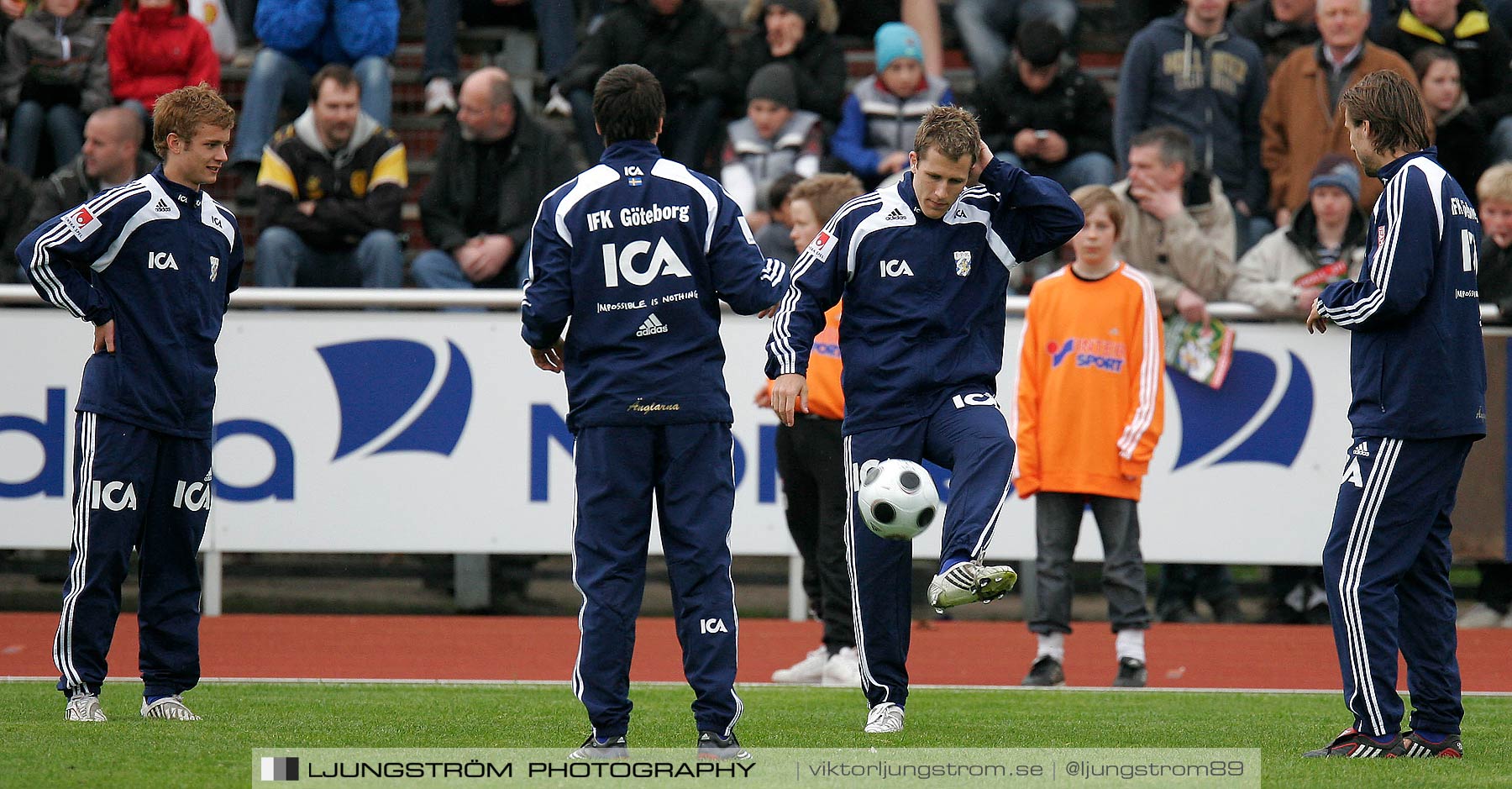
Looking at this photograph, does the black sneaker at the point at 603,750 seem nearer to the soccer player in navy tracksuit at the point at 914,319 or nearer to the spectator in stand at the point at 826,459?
the soccer player in navy tracksuit at the point at 914,319

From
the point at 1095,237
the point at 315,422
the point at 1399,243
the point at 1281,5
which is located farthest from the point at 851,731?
the point at 1281,5

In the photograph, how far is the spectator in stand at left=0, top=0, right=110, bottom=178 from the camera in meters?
13.1

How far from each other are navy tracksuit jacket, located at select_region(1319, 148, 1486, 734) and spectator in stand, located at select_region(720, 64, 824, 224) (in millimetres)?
6726

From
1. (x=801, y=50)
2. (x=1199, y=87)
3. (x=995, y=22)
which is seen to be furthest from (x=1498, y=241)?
(x=801, y=50)

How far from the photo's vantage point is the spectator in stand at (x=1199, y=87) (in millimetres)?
12367

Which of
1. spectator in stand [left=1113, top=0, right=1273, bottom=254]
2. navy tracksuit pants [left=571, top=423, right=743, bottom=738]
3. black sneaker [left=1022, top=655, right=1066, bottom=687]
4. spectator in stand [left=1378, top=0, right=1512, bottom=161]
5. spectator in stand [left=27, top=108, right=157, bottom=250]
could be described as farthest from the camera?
spectator in stand [left=1378, top=0, right=1512, bottom=161]

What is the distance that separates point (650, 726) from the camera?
270 inches

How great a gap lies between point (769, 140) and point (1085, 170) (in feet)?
7.32

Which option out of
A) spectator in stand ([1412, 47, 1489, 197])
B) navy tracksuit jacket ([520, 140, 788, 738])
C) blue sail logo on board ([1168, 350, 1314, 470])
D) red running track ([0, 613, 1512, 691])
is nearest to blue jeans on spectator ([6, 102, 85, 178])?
red running track ([0, 613, 1512, 691])

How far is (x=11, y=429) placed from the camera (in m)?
10.8

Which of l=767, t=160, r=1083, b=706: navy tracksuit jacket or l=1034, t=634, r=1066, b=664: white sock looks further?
l=1034, t=634, r=1066, b=664: white sock

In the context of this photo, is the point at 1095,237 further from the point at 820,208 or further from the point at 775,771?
the point at 775,771

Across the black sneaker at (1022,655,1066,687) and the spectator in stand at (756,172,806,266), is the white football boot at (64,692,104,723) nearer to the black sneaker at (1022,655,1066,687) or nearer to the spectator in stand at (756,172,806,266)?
the black sneaker at (1022,655,1066,687)

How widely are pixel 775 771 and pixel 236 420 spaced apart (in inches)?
249
